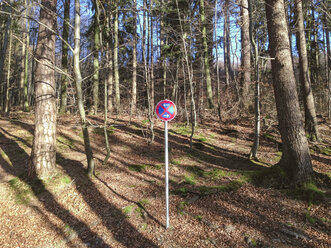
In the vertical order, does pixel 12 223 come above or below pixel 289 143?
below

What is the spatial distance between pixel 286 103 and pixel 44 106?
20.4ft

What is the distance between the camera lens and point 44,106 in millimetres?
5379

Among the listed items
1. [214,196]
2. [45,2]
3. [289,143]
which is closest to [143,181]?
[214,196]

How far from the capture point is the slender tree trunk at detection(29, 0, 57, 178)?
533 cm

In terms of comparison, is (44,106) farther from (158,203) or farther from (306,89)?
(306,89)

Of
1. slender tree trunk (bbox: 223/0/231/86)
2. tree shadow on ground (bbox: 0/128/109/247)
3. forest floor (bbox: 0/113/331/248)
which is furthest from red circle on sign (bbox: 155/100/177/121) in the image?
slender tree trunk (bbox: 223/0/231/86)

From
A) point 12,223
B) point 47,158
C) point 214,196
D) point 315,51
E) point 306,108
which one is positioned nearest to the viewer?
point 12,223

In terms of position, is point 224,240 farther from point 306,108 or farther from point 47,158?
point 306,108

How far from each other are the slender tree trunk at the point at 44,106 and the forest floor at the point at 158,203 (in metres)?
0.45

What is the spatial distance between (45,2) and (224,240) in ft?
23.2

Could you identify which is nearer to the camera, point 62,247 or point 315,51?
point 62,247

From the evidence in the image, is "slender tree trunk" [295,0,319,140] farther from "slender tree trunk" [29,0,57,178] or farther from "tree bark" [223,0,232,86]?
"slender tree trunk" [29,0,57,178]

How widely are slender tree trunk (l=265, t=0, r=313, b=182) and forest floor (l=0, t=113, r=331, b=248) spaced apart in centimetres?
35

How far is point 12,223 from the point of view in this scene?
159 inches
